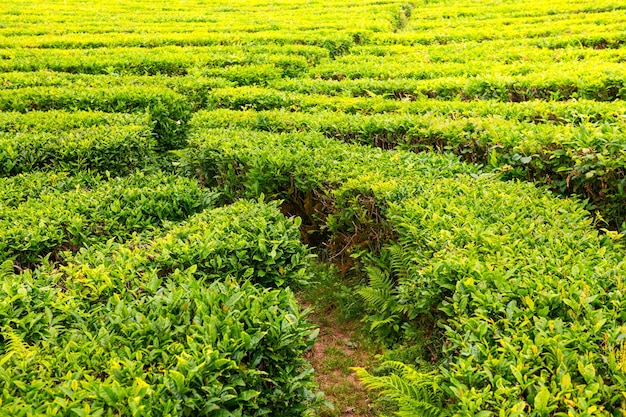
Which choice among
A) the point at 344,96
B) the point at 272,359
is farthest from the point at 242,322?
the point at 344,96

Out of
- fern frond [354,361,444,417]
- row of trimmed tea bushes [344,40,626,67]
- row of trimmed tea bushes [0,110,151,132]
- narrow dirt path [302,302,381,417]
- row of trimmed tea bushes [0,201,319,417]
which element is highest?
row of trimmed tea bushes [344,40,626,67]

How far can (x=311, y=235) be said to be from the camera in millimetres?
6324

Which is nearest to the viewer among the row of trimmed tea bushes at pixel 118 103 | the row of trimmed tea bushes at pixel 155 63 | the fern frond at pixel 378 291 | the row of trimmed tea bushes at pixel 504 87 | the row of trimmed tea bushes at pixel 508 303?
the row of trimmed tea bushes at pixel 508 303

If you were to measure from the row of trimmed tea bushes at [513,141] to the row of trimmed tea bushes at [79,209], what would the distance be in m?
2.24

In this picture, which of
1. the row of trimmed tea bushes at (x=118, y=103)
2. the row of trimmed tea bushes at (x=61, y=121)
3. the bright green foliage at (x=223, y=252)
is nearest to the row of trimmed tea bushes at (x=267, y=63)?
the row of trimmed tea bushes at (x=118, y=103)

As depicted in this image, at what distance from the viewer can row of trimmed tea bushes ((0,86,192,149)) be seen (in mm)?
9453

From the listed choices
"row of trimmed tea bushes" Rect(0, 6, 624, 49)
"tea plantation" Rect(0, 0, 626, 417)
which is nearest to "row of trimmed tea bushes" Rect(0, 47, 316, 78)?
"tea plantation" Rect(0, 0, 626, 417)

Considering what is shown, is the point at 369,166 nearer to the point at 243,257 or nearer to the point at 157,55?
the point at 243,257

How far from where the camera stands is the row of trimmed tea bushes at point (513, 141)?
5484mm

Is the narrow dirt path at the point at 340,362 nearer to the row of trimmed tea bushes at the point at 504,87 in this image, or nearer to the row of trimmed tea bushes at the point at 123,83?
the row of trimmed tea bushes at the point at 504,87

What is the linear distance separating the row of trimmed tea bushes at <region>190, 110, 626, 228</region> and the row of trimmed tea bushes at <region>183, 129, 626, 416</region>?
652mm

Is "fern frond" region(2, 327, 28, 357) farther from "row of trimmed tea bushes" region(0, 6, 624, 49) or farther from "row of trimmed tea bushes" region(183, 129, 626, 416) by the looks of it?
"row of trimmed tea bushes" region(0, 6, 624, 49)

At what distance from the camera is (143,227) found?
5.49 m

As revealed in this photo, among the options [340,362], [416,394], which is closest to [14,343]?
[416,394]
